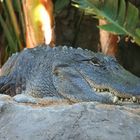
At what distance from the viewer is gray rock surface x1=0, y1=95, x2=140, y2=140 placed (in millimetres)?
2832

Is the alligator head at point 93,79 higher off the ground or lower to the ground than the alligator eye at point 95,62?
lower

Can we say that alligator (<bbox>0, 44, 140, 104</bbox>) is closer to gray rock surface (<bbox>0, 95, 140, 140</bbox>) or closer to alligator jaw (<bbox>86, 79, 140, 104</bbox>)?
alligator jaw (<bbox>86, 79, 140, 104</bbox>)

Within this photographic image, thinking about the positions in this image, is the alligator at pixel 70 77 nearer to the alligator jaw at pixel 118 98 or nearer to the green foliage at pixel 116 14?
the alligator jaw at pixel 118 98

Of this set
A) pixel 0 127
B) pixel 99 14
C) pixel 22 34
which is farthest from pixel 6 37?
pixel 0 127

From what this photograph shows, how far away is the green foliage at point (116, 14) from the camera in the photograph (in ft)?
19.2

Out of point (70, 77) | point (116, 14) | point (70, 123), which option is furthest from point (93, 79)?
point (116, 14)

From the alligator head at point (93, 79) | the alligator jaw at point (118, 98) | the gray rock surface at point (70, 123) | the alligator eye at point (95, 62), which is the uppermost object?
the gray rock surface at point (70, 123)

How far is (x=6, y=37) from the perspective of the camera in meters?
7.71

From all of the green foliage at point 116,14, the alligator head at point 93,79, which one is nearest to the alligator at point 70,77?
the alligator head at point 93,79

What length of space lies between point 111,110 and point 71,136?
381mm

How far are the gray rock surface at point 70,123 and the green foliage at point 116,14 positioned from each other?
2.72 m

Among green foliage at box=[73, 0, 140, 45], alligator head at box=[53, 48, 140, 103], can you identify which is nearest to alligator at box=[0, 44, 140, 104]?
alligator head at box=[53, 48, 140, 103]

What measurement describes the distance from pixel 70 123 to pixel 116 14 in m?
3.27

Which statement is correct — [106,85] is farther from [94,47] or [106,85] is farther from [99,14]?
[94,47]
